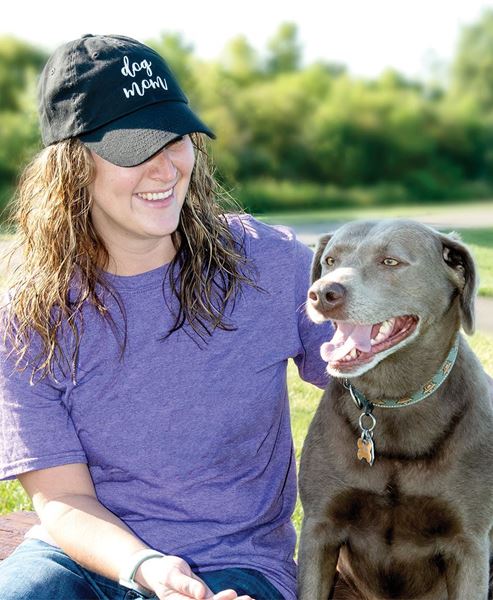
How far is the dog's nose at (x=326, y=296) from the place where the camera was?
2521 mm

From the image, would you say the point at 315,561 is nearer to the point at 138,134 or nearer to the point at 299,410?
the point at 138,134

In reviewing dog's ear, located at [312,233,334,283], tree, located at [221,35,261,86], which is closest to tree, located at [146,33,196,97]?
tree, located at [221,35,261,86]

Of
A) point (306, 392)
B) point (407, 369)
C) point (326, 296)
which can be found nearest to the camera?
point (326, 296)

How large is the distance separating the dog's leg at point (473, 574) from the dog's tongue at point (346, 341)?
0.61 metres

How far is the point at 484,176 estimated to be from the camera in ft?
41.4

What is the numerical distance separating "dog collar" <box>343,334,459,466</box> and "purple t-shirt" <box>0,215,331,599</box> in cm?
27

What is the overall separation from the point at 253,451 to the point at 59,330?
0.63 meters

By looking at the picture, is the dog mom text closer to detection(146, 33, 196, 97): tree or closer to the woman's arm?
the woman's arm

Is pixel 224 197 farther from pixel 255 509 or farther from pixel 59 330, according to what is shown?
pixel 255 509

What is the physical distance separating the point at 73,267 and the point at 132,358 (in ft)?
1.00

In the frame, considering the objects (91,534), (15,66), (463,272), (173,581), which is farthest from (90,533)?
(15,66)

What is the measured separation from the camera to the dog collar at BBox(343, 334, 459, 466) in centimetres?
262

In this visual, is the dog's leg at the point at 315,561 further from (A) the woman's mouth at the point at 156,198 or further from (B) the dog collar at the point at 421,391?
(A) the woman's mouth at the point at 156,198

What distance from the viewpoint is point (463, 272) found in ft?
8.90
